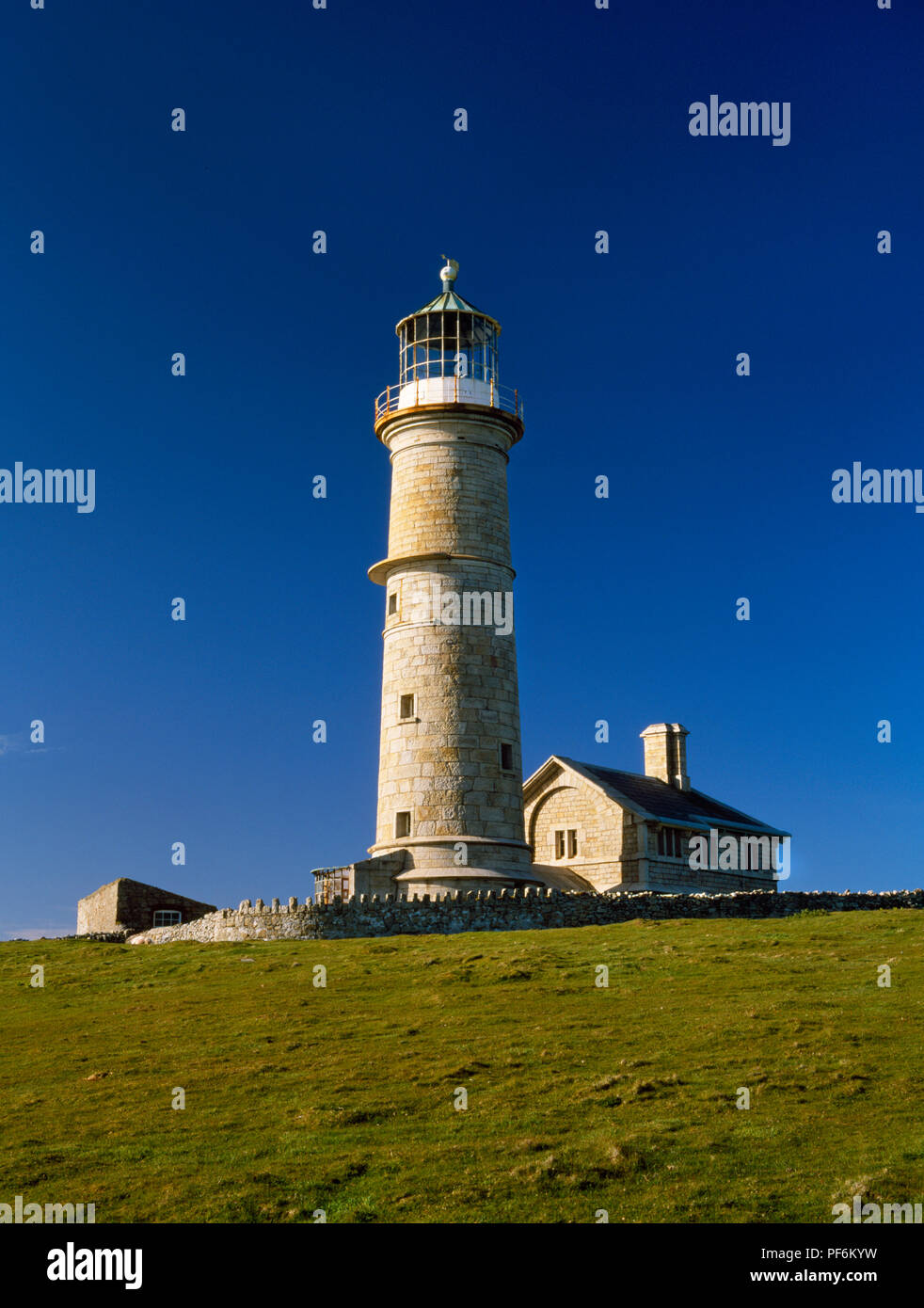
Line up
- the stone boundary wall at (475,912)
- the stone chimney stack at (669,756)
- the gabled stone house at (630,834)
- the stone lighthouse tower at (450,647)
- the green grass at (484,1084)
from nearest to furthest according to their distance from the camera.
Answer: the green grass at (484,1084) < the stone boundary wall at (475,912) < the stone lighthouse tower at (450,647) < the gabled stone house at (630,834) < the stone chimney stack at (669,756)

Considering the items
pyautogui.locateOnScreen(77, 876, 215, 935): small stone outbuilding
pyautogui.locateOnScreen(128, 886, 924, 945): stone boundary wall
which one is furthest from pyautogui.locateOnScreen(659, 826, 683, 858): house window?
pyautogui.locateOnScreen(77, 876, 215, 935): small stone outbuilding

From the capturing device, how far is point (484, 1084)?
688 inches

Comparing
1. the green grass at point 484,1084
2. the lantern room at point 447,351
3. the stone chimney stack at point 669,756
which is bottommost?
the green grass at point 484,1084

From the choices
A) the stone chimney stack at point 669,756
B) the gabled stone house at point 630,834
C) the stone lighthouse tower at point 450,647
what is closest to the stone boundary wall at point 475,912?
the stone lighthouse tower at point 450,647

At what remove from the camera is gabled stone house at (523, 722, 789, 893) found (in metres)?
46.0

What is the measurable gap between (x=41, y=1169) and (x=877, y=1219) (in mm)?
9631

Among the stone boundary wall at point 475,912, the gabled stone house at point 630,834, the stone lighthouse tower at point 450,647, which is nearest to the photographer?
the stone boundary wall at point 475,912

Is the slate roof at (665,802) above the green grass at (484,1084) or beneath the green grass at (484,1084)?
above

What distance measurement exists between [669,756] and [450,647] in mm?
20146

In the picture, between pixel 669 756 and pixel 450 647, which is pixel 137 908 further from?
pixel 669 756

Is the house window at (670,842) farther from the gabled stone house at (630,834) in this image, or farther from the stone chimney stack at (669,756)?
the stone chimney stack at (669,756)

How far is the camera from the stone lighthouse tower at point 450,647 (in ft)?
122

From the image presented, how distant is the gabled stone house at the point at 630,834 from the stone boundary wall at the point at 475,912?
9.85m

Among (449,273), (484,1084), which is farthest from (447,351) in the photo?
(484,1084)
